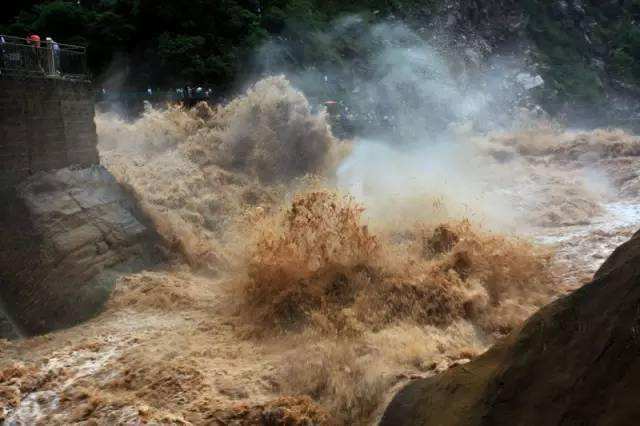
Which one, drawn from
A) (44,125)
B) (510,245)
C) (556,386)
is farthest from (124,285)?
(556,386)

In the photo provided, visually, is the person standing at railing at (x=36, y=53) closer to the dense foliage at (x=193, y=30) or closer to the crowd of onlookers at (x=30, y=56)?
the crowd of onlookers at (x=30, y=56)

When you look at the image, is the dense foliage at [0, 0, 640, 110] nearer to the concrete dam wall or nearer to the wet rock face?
the concrete dam wall

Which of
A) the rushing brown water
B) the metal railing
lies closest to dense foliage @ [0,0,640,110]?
the rushing brown water

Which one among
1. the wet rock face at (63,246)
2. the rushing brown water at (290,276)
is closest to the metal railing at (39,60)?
the wet rock face at (63,246)

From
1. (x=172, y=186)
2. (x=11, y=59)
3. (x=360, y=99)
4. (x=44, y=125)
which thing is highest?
(x=360, y=99)

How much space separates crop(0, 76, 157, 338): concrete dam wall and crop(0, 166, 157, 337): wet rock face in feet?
0.04

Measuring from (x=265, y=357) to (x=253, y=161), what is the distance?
337 inches

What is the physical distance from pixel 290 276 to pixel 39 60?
5.18m

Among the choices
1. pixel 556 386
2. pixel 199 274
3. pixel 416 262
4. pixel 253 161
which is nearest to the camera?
pixel 556 386

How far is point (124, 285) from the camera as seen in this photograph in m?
9.61

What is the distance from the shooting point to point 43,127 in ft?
31.4

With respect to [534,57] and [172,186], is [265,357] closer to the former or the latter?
[172,186]

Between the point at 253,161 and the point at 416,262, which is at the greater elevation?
the point at 253,161

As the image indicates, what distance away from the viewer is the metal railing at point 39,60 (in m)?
9.02
